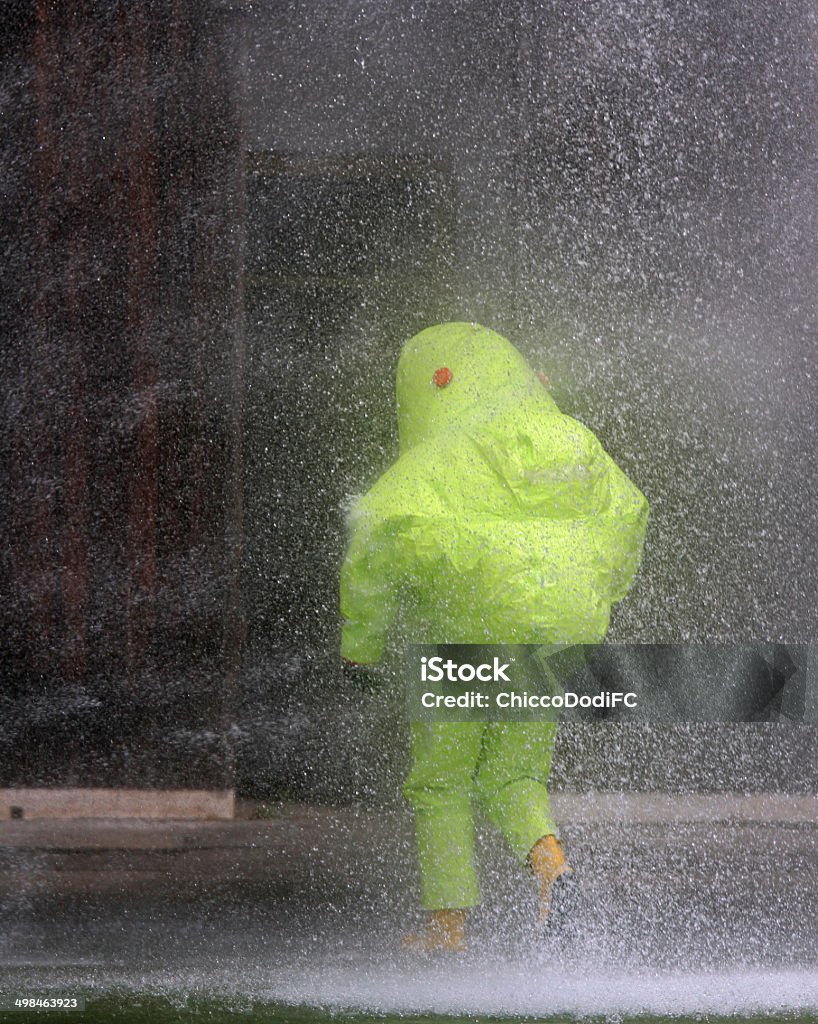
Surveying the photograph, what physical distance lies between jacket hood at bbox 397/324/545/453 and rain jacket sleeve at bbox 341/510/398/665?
23 centimetres

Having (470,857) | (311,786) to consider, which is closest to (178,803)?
(311,786)

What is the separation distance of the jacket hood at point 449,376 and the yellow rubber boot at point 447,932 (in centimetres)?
106

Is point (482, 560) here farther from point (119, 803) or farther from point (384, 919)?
point (119, 803)

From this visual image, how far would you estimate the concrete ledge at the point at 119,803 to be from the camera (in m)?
3.89

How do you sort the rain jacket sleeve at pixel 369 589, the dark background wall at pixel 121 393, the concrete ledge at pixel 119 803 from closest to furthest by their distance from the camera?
the rain jacket sleeve at pixel 369 589, the dark background wall at pixel 121 393, the concrete ledge at pixel 119 803

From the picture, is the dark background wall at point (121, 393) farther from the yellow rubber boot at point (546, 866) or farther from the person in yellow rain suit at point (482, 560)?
the yellow rubber boot at point (546, 866)

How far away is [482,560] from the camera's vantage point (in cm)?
298

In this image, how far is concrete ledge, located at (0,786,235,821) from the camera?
12.8 ft

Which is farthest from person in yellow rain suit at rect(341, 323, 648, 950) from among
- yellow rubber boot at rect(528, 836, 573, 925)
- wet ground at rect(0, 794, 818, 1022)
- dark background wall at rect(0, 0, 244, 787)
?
dark background wall at rect(0, 0, 244, 787)

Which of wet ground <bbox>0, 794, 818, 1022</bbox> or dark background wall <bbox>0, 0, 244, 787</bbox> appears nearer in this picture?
wet ground <bbox>0, 794, 818, 1022</bbox>

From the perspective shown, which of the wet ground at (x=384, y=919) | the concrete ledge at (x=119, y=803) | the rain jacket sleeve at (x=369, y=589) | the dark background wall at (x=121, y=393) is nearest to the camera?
the wet ground at (x=384, y=919)

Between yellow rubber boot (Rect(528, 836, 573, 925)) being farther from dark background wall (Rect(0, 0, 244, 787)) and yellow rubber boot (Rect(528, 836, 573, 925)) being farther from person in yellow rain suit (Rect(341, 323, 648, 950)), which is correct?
dark background wall (Rect(0, 0, 244, 787))

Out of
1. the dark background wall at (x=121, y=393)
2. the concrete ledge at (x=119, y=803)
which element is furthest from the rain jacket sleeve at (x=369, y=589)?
the concrete ledge at (x=119, y=803)

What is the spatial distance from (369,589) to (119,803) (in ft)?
4.05
